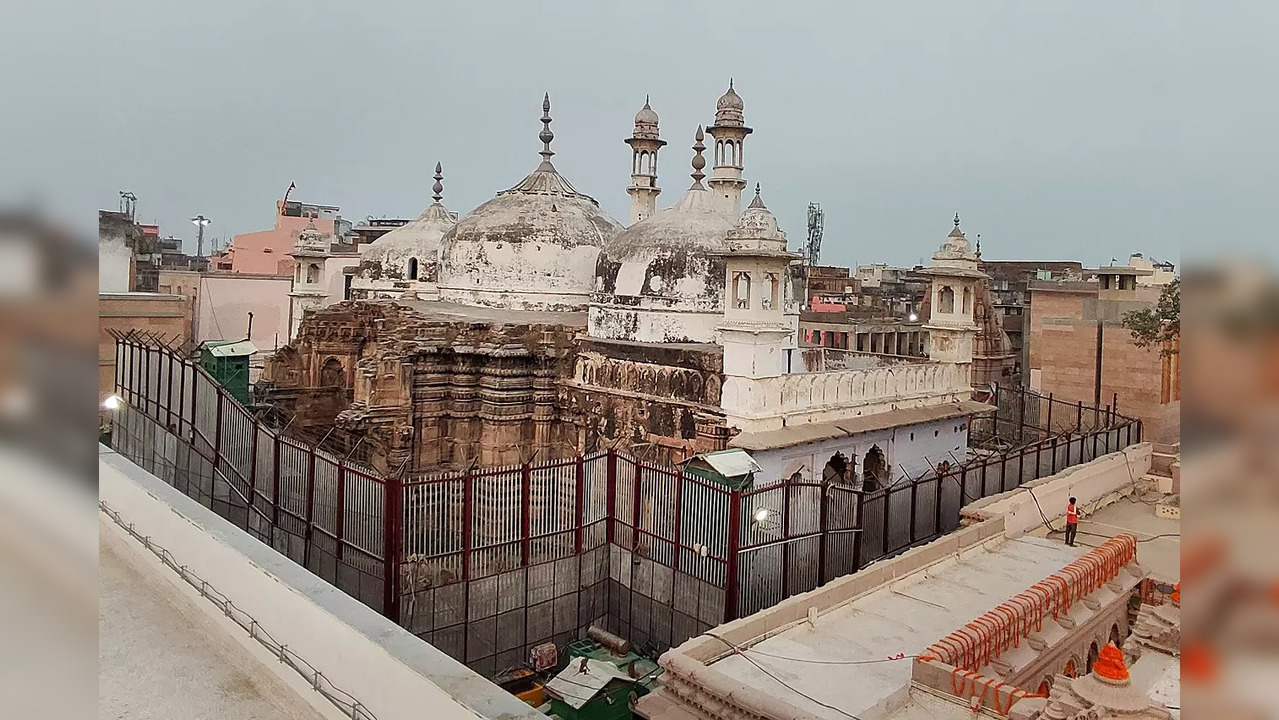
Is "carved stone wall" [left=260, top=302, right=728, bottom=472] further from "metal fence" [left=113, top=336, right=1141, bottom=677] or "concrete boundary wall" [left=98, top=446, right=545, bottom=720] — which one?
"concrete boundary wall" [left=98, top=446, right=545, bottom=720]

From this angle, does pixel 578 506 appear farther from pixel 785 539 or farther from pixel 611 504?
pixel 785 539

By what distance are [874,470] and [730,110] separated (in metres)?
11.8

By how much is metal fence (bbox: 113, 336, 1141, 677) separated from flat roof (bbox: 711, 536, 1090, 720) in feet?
4.20

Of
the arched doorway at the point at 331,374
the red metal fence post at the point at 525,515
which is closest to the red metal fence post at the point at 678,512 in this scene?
the red metal fence post at the point at 525,515

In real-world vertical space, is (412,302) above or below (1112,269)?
below

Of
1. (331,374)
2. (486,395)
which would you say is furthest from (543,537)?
(331,374)

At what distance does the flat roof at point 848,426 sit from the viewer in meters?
12.2

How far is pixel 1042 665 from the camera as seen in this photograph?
291 inches

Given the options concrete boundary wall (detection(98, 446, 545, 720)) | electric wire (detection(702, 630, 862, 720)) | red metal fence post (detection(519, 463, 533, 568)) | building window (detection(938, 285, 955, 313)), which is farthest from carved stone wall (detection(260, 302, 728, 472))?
concrete boundary wall (detection(98, 446, 545, 720))

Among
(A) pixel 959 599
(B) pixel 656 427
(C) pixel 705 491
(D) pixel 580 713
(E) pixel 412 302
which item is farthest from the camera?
(E) pixel 412 302

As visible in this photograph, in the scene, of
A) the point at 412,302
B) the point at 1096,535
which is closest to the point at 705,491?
the point at 1096,535

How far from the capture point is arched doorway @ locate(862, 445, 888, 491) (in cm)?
1430

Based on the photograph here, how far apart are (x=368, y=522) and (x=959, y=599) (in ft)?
19.1
